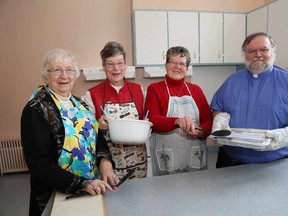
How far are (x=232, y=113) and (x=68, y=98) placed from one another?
0.87m

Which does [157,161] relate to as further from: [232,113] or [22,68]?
[22,68]

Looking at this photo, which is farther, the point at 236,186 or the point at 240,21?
the point at 240,21

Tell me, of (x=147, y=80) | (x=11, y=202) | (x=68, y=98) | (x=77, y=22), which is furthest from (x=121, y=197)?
(x=77, y=22)

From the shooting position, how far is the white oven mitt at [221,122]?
122 cm

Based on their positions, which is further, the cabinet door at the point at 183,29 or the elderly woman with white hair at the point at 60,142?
the cabinet door at the point at 183,29

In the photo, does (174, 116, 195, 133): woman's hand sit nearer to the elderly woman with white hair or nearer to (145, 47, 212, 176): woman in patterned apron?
(145, 47, 212, 176): woman in patterned apron

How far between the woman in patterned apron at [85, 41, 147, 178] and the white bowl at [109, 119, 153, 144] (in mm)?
203

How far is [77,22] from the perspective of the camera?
10.9 feet

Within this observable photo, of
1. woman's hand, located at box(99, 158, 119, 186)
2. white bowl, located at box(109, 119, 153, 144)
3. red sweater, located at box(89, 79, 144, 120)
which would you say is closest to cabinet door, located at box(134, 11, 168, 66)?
red sweater, located at box(89, 79, 144, 120)

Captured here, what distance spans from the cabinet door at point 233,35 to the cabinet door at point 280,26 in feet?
1.61

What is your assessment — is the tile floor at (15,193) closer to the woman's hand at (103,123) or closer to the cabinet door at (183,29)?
the woman's hand at (103,123)

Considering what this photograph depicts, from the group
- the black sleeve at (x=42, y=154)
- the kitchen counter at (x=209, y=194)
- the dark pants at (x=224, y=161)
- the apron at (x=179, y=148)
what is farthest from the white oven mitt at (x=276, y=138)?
the black sleeve at (x=42, y=154)

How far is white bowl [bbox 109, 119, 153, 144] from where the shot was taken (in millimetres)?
1165

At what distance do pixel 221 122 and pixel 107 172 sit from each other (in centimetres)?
64
